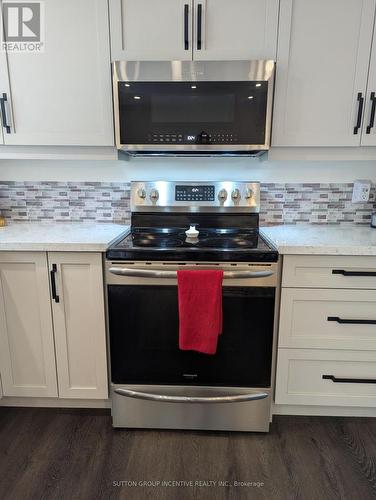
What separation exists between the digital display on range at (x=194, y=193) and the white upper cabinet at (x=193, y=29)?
2.06ft

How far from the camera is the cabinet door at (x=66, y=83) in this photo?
157 cm

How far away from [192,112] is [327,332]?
1.23m

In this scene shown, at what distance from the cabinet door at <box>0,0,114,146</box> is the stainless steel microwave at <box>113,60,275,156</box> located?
0.13 meters

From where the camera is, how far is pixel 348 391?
1.65 metres

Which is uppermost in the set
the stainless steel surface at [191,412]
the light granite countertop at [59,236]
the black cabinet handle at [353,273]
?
the light granite countertop at [59,236]

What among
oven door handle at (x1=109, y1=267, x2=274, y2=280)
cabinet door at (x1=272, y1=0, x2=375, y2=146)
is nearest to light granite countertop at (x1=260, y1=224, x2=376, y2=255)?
oven door handle at (x1=109, y1=267, x2=274, y2=280)

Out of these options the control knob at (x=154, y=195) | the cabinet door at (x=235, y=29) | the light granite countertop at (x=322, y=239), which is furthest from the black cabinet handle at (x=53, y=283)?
the cabinet door at (x=235, y=29)

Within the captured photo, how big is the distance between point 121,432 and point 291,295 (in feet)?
3.49

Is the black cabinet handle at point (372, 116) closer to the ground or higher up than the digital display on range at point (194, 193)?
higher up

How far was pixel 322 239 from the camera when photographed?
1596mm

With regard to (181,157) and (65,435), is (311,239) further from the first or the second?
(65,435)

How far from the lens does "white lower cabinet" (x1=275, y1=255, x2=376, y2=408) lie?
1.52 meters

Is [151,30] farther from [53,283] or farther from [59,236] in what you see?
[53,283]

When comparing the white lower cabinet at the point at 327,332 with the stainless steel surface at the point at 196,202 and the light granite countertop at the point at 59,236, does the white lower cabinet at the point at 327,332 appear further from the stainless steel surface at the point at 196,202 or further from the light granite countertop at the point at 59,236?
the light granite countertop at the point at 59,236
